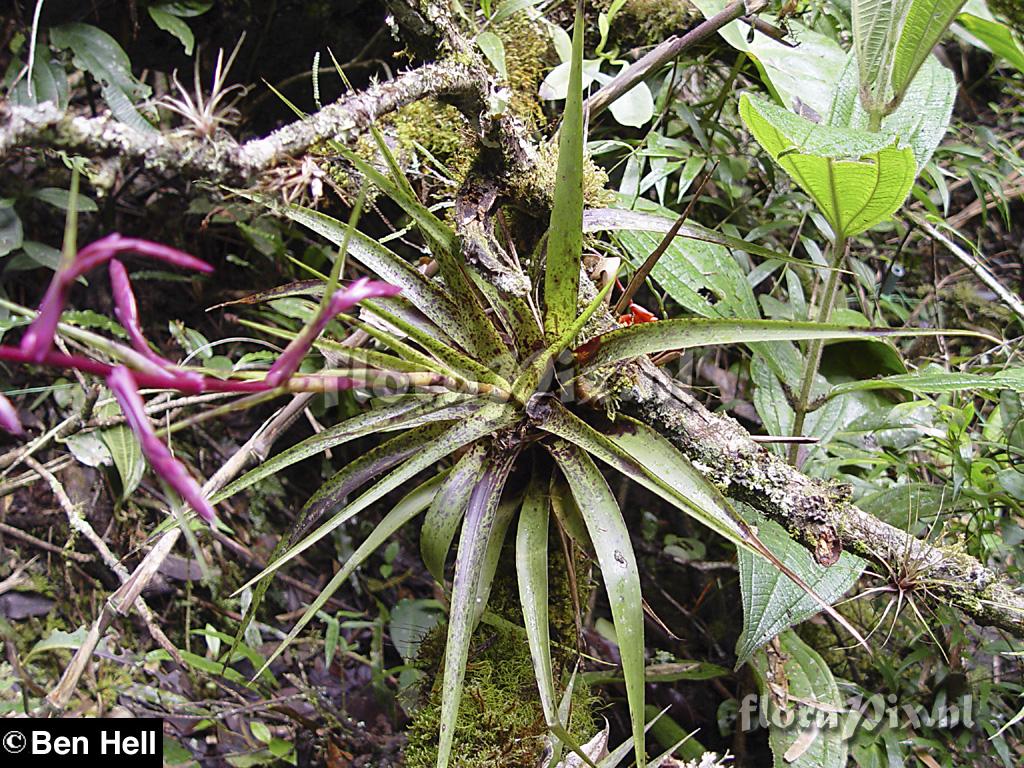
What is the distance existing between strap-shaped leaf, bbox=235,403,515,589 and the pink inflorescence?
0.40 meters

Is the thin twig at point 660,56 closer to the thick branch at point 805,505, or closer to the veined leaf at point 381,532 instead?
the thick branch at point 805,505

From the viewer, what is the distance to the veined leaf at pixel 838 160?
788 mm

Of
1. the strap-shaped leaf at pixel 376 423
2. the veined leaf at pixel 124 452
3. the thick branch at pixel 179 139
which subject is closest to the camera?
the thick branch at pixel 179 139

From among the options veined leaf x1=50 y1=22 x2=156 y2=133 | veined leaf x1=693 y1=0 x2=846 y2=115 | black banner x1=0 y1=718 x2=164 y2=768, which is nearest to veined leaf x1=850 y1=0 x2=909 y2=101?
veined leaf x1=693 y1=0 x2=846 y2=115

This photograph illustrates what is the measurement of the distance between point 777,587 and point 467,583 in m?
0.41

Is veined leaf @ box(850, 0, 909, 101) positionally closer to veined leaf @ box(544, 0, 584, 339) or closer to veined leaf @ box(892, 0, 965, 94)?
veined leaf @ box(892, 0, 965, 94)

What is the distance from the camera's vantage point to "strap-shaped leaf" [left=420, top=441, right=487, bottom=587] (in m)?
0.93

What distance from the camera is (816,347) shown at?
1053 mm

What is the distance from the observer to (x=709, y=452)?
35.6 inches

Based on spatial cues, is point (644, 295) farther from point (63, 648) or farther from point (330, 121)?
point (63, 648)

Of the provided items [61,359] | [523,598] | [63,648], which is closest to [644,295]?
[523,598]

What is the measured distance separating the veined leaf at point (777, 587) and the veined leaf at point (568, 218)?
390mm

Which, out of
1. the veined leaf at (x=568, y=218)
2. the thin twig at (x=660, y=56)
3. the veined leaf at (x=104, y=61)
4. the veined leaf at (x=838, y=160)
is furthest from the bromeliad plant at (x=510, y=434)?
the veined leaf at (x=104, y=61)

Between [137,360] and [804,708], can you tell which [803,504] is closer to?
[804,708]
